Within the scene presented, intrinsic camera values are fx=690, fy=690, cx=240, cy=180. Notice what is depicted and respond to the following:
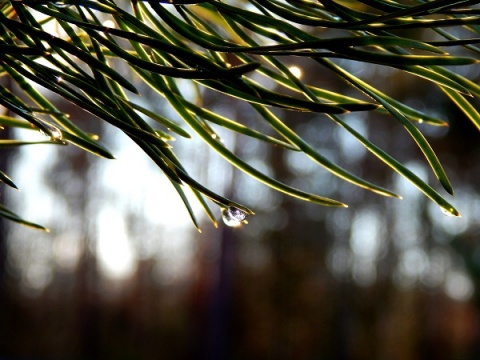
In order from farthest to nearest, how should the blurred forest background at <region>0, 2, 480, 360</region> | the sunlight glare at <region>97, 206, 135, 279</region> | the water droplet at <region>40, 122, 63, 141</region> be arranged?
the sunlight glare at <region>97, 206, 135, 279</region>, the blurred forest background at <region>0, 2, 480, 360</region>, the water droplet at <region>40, 122, 63, 141</region>

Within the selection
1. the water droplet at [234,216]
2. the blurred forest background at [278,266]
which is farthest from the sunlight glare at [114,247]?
the water droplet at [234,216]

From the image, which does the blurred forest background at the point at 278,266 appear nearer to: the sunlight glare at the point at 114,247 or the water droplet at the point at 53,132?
the sunlight glare at the point at 114,247

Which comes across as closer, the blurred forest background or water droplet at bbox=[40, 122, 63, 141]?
water droplet at bbox=[40, 122, 63, 141]

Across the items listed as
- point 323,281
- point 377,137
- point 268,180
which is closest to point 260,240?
point 323,281

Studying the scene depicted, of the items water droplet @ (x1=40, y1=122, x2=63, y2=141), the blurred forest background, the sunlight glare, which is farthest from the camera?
the sunlight glare

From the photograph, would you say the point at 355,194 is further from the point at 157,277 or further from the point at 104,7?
the point at 104,7

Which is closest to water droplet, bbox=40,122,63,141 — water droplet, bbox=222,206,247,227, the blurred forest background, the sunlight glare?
water droplet, bbox=222,206,247,227

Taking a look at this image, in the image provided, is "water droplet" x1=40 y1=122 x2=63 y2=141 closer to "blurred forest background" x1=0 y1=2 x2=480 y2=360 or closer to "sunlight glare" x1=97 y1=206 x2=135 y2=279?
"blurred forest background" x1=0 y1=2 x2=480 y2=360

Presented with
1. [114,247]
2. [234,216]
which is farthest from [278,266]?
[234,216]

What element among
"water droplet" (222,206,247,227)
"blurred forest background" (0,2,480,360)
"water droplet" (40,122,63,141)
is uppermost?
"blurred forest background" (0,2,480,360)

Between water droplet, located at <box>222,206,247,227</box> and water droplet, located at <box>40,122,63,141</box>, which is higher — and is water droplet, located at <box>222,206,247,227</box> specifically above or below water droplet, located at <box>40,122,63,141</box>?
below
